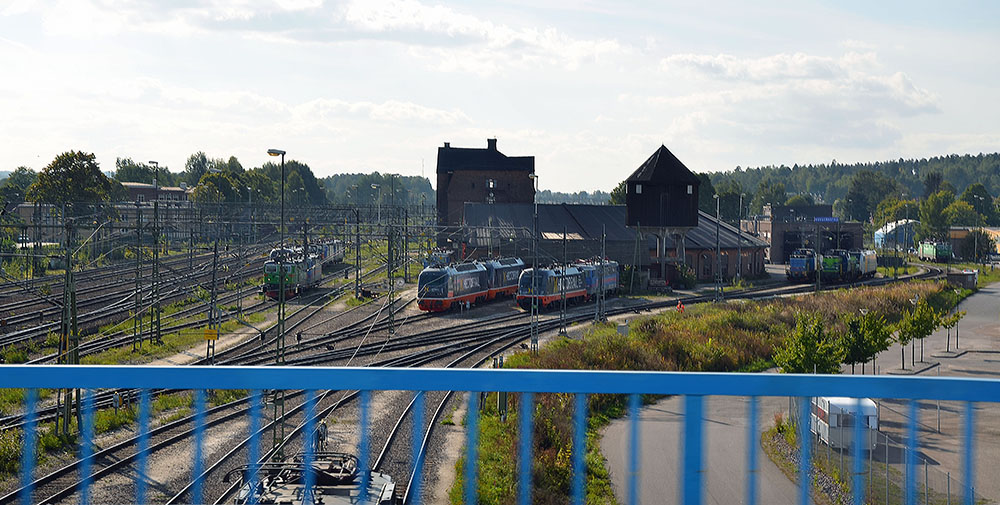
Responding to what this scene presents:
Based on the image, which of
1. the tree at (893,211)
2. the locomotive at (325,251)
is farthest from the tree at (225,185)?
the tree at (893,211)

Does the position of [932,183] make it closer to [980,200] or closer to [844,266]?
[980,200]

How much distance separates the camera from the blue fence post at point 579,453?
3.66m

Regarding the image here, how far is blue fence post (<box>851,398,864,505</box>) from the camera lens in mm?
3627

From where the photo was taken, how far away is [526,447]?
369cm

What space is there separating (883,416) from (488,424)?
1556mm

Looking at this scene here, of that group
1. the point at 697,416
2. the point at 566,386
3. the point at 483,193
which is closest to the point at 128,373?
the point at 566,386

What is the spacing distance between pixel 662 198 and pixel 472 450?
160ft

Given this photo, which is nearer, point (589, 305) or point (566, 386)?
point (566, 386)

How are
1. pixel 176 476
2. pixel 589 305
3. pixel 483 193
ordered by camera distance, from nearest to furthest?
1. pixel 176 476
2. pixel 589 305
3. pixel 483 193

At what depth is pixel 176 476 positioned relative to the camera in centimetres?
447

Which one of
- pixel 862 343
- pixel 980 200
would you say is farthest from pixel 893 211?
pixel 862 343

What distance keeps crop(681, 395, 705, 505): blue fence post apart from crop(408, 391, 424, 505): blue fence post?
3.31 feet

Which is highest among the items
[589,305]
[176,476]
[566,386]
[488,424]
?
[566,386]

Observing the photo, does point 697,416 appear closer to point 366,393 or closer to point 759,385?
point 759,385
